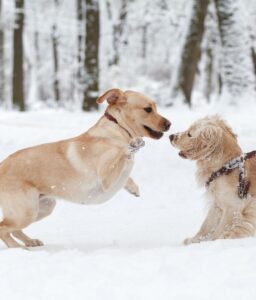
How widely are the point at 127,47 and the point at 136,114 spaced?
27.4 metres

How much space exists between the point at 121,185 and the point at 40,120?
977 cm

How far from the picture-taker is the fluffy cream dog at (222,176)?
17.0 ft

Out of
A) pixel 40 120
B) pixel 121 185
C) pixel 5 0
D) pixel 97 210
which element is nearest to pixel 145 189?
pixel 97 210

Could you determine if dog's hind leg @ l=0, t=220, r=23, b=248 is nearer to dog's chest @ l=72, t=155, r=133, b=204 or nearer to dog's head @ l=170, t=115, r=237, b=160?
dog's chest @ l=72, t=155, r=133, b=204

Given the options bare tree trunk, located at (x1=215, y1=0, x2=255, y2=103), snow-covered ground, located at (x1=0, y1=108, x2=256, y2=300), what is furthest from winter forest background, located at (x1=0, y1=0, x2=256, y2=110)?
snow-covered ground, located at (x1=0, y1=108, x2=256, y2=300)

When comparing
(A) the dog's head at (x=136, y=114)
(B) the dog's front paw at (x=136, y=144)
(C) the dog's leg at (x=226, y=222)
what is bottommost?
(C) the dog's leg at (x=226, y=222)

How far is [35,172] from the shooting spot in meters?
5.41

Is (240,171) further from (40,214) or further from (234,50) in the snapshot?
(234,50)

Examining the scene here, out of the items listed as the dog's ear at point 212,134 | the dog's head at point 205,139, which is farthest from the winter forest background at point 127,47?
the dog's ear at point 212,134

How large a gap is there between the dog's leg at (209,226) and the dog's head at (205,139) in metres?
0.53

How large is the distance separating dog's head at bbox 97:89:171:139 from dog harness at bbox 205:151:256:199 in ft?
2.14

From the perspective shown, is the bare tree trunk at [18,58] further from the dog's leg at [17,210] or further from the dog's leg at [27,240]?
the dog's leg at [17,210]

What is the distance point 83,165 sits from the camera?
5500 mm

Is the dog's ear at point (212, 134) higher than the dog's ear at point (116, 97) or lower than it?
lower
